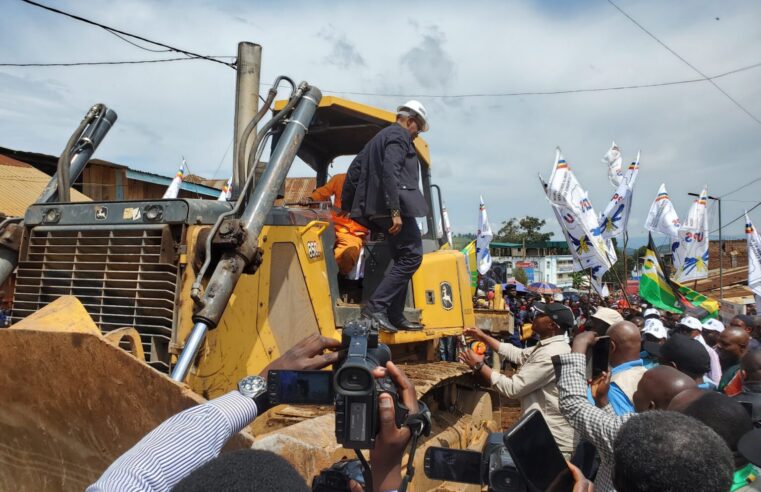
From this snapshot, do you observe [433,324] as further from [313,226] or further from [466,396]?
[313,226]

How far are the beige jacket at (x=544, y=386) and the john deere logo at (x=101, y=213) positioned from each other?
267cm

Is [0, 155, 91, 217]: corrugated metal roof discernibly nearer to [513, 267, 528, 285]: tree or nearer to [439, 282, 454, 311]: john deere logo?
[439, 282, 454, 311]: john deere logo

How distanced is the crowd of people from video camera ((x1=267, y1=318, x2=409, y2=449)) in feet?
2.23

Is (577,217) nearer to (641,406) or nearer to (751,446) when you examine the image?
(641,406)

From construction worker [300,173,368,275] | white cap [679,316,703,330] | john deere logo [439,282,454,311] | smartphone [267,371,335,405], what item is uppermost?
construction worker [300,173,368,275]

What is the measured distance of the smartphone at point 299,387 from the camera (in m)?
1.92

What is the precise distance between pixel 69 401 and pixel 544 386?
2783mm

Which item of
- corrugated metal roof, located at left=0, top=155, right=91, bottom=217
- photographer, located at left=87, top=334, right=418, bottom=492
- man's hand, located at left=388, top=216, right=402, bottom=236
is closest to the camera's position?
photographer, located at left=87, top=334, right=418, bottom=492

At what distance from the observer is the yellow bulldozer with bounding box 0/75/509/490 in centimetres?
266

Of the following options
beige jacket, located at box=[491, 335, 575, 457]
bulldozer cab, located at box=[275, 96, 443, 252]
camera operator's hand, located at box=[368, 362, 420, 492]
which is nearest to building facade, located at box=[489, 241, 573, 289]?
bulldozer cab, located at box=[275, 96, 443, 252]

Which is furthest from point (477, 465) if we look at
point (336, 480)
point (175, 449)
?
point (175, 449)

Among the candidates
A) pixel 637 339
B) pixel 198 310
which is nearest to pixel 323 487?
pixel 198 310

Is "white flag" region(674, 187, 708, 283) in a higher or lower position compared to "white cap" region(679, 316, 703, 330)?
higher

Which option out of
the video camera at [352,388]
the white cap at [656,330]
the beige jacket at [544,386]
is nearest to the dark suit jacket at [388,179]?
the beige jacket at [544,386]
